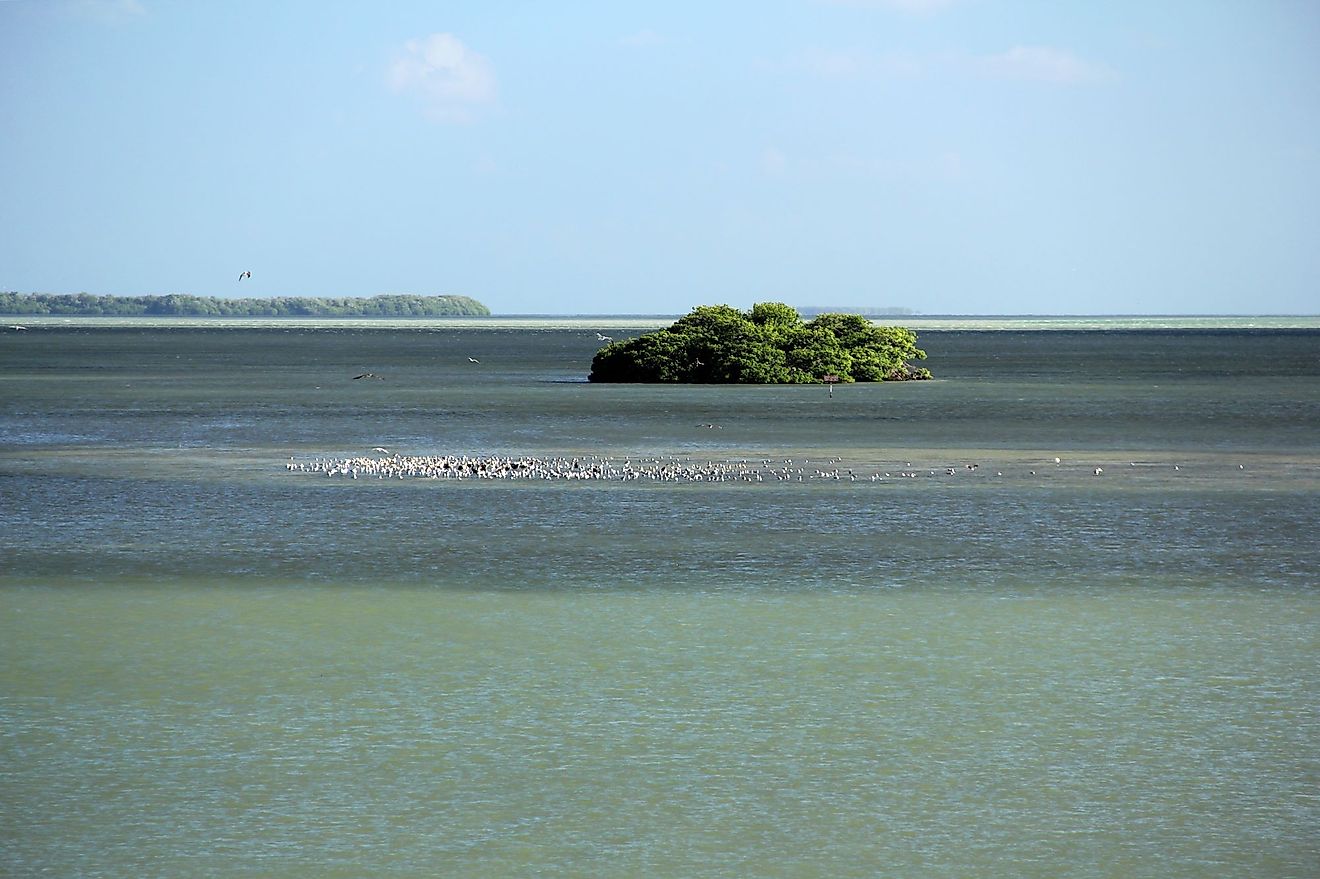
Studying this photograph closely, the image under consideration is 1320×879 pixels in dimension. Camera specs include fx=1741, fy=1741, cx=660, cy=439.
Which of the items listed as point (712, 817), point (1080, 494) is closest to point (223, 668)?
point (712, 817)

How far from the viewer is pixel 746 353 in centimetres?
6838

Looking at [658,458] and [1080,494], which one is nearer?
[1080,494]

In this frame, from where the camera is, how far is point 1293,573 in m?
17.6

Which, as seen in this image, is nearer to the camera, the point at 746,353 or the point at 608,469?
the point at 608,469

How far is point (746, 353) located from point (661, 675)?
56053 mm

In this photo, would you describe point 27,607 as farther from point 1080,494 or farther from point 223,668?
point 1080,494

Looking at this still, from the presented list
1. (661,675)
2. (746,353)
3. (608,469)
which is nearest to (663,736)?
(661,675)

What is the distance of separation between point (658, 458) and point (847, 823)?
74.2ft

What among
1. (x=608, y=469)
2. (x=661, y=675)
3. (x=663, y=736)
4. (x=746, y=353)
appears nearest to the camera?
(x=663, y=736)

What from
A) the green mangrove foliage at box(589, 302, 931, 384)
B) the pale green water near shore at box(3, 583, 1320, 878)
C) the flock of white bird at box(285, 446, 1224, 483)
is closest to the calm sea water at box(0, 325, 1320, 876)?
the pale green water near shore at box(3, 583, 1320, 878)

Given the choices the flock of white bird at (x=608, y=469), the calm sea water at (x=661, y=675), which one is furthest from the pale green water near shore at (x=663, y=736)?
the flock of white bird at (x=608, y=469)

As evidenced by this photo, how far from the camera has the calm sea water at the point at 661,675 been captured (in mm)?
8961

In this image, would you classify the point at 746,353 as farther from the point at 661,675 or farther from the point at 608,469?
the point at 661,675

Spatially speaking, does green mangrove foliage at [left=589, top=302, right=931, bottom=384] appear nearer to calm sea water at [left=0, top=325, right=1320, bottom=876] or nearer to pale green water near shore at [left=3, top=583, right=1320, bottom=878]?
calm sea water at [left=0, top=325, right=1320, bottom=876]
